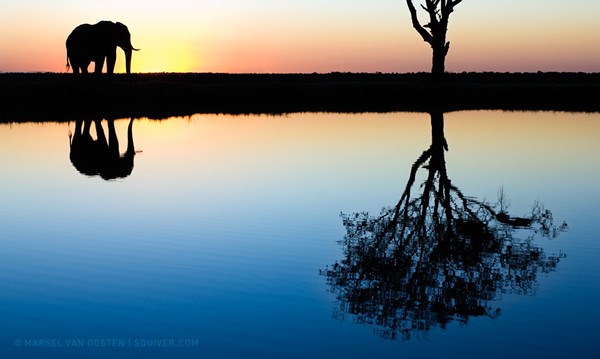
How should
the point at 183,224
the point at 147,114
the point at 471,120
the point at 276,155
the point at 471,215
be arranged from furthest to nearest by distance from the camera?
the point at 147,114 → the point at 471,120 → the point at 276,155 → the point at 471,215 → the point at 183,224

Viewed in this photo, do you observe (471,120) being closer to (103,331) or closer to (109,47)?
(109,47)

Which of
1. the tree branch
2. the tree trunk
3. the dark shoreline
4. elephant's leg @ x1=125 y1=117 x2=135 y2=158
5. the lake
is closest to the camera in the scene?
the lake

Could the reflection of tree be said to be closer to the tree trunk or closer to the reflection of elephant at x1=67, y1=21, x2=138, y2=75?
the reflection of elephant at x1=67, y1=21, x2=138, y2=75

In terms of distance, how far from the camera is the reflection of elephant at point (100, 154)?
53.8ft

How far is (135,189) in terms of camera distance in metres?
13.9

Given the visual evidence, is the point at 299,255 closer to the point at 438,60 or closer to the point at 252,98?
the point at 252,98

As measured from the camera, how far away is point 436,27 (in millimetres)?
40375

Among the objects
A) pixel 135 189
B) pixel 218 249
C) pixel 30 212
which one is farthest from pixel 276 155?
pixel 218 249

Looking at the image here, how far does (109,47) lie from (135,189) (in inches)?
980

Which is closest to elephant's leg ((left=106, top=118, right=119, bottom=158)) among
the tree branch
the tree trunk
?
the tree branch

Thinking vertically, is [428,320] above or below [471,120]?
below

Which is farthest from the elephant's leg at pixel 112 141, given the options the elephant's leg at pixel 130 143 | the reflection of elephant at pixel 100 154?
the elephant's leg at pixel 130 143

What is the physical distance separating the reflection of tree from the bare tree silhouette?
28.4 metres

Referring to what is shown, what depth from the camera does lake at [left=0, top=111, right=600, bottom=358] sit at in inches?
251
